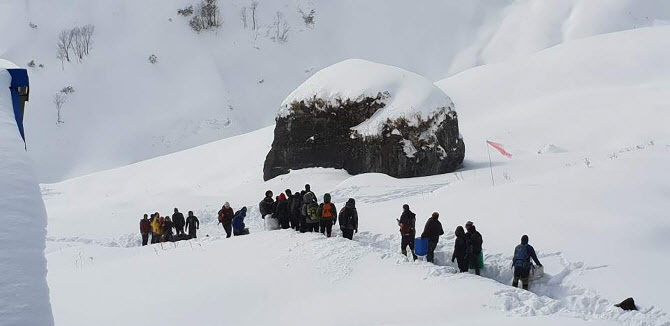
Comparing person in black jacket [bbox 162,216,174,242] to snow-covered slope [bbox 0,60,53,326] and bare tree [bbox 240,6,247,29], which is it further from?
bare tree [bbox 240,6,247,29]

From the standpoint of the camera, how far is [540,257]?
11.4 m

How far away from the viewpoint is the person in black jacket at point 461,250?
11.4 m

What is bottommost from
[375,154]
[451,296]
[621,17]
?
[451,296]

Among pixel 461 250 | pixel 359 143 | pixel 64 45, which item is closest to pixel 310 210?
pixel 461 250

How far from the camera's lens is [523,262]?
1062cm

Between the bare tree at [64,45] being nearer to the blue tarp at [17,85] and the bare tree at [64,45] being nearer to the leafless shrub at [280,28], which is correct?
the leafless shrub at [280,28]

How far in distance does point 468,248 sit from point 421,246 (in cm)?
94

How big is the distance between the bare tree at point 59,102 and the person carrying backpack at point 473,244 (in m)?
48.6

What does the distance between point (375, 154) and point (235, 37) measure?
44.1m

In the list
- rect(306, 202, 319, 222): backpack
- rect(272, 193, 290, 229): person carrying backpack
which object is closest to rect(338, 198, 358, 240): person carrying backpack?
rect(306, 202, 319, 222): backpack

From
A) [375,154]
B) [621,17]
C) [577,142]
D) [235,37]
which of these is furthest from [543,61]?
[235,37]

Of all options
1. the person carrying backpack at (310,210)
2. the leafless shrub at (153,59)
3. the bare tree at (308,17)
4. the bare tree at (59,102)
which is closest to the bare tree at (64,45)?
the bare tree at (59,102)

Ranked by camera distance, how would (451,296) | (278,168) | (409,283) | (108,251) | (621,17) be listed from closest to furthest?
1. (451,296)
2. (409,283)
3. (108,251)
4. (278,168)
5. (621,17)

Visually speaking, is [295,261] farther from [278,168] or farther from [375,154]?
[278,168]
